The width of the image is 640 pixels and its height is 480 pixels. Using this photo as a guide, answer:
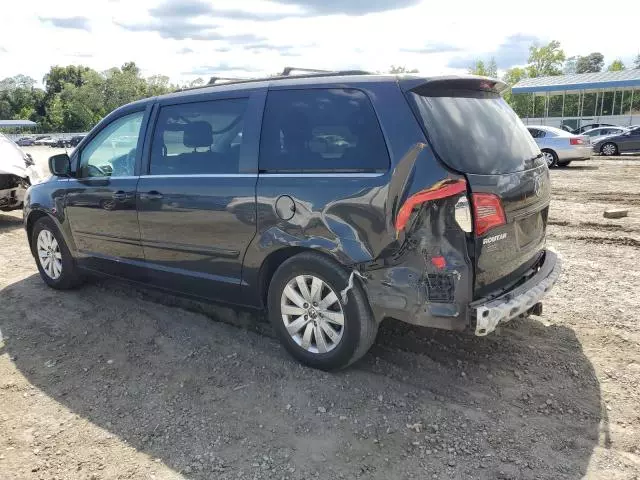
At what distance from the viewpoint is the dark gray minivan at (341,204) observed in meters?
3.17

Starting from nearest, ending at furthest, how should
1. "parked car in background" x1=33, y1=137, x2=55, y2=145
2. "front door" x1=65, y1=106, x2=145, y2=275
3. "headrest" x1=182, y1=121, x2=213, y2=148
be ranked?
"headrest" x1=182, y1=121, x2=213, y2=148
"front door" x1=65, y1=106, x2=145, y2=275
"parked car in background" x1=33, y1=137, x2=55, y2=145

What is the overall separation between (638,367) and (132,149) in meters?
4.28

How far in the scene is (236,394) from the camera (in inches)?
140

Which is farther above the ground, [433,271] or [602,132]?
[433,271]

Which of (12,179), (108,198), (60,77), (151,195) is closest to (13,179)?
(12,179)

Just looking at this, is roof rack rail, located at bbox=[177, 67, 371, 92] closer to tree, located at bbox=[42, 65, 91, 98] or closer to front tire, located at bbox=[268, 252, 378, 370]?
front tire, located at bbox=[268, 252, 378, 370]

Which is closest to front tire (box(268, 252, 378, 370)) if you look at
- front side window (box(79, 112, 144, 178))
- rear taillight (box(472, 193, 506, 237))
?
rear taillight (box(472, 193, 506, 237))

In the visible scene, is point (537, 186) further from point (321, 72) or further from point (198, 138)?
point (198, 138)

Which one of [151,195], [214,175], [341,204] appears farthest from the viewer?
[151,195]

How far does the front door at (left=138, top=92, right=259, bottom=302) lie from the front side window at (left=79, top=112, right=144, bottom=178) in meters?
0.29

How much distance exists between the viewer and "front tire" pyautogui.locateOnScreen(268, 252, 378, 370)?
3.46m

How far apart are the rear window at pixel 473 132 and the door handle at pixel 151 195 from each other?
218 centimetres

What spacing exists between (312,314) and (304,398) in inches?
21.7

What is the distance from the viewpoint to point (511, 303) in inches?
130
